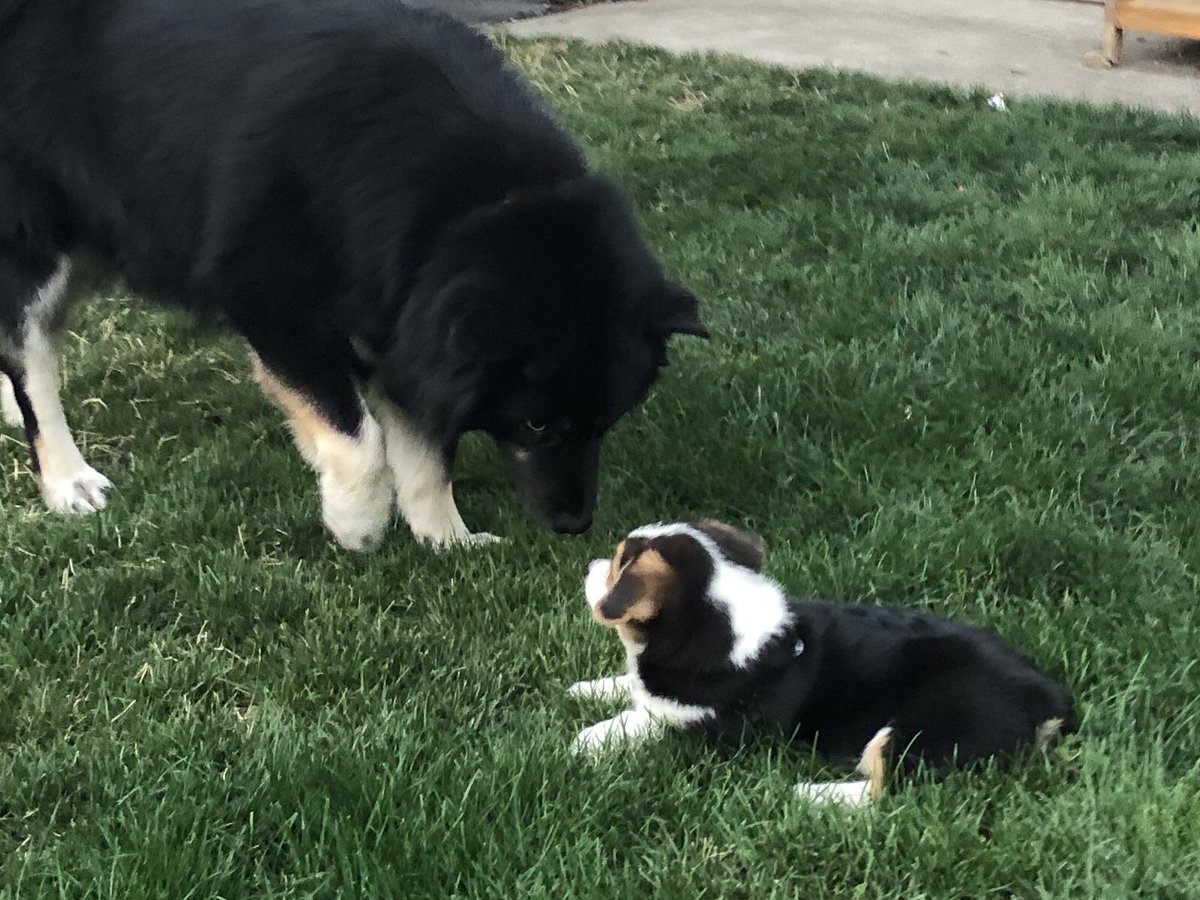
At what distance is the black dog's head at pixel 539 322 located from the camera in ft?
8.50

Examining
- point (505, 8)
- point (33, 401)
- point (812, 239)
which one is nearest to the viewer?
point (33, 401)

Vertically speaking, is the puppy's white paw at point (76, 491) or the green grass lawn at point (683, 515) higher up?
the green grass lawn at point (683, 515)

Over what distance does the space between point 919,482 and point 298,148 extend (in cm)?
198

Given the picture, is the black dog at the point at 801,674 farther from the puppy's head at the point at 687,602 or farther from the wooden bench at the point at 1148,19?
the wooden bench at the point at 1148,19

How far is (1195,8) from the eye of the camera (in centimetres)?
797

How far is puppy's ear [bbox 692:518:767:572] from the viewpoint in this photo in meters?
2.40

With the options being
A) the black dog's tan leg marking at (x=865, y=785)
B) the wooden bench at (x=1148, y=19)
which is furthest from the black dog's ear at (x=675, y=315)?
the wooden bench at (x=1148, y=19)

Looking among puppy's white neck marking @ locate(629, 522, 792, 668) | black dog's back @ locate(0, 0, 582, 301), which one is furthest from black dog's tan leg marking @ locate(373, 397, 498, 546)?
puppy's white neck marking @ locate(629, 522, 792, 668)

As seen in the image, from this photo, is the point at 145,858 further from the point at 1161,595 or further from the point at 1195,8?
the point at 1195,8

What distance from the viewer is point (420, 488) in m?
3.25

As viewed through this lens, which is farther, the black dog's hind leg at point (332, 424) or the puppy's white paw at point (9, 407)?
the puppy's white paw at point (9, 407)

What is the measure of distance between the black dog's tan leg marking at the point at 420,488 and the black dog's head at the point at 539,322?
1.25 feet

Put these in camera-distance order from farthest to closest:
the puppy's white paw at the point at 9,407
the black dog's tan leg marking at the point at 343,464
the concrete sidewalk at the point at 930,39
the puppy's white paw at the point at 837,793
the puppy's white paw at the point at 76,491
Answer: the concrete sidewalk at the point at 930,39, the puppy's white paw at the point at 9,407, the puppy's white paw at the point at 76,491, the black dog's tan leg marking at the point at 343,464, the puppy's white paw at the point at 837,793

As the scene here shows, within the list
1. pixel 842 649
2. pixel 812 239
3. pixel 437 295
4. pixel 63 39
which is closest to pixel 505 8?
pixel 812 239
